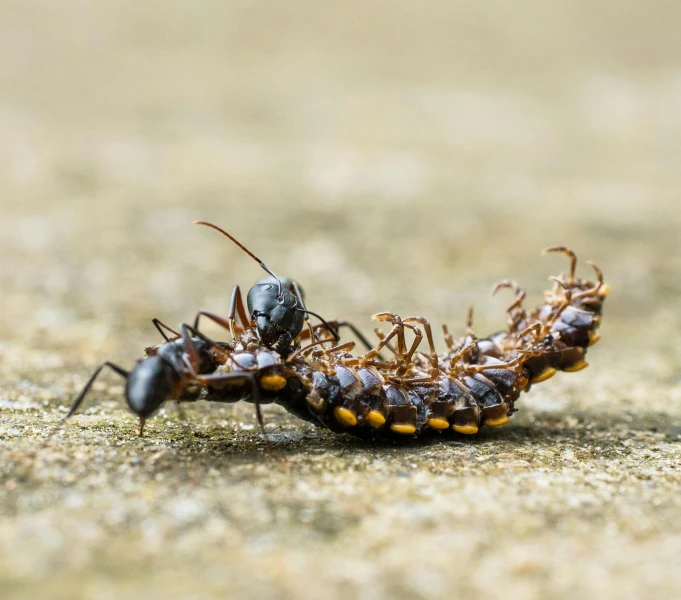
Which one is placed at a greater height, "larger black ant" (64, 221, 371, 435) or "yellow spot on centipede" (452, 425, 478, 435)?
"larger black ant" (64, 221, 371, 435)

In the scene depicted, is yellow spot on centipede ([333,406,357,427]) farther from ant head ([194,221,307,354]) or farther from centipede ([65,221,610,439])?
ant head ([194,221,307,354])

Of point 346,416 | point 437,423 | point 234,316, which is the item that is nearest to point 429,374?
point 437,423

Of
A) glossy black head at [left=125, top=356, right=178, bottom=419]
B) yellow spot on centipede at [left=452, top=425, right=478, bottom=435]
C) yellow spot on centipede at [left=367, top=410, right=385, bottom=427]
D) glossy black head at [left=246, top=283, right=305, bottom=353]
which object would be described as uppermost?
glossy black head at [left=246, top=283, right=305, bottom=353]

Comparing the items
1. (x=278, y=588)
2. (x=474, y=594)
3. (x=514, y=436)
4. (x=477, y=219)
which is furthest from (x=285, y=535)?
(x=477, y=219)

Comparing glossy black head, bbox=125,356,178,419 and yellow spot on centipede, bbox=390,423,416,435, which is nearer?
glossy black head, bbox=125,356,178,419

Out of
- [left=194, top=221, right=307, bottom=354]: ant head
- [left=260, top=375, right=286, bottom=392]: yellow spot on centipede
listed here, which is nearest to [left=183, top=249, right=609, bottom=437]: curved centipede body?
[left=260, top=375, right=286, bottom=392]: yellow spot on centipede

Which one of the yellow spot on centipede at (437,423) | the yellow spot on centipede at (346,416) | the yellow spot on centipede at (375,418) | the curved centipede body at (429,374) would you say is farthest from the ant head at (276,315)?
the yellow spot on centipede at (437,423)
